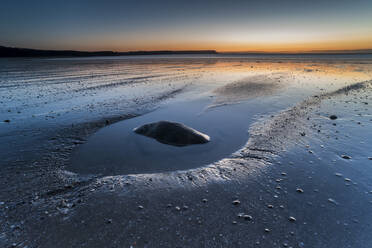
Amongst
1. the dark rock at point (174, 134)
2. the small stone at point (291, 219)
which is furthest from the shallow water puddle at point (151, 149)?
the small stone at point (291, 219)

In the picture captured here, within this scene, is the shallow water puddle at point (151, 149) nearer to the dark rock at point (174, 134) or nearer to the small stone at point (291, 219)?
the dark rock at point (174, 134)

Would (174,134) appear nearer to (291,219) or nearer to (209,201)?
(209,201)

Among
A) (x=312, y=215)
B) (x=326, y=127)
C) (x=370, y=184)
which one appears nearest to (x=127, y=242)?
(x=312, y=215)

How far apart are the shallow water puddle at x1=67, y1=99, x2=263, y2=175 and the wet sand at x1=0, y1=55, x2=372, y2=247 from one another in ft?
1.10

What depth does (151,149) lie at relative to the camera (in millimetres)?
6039

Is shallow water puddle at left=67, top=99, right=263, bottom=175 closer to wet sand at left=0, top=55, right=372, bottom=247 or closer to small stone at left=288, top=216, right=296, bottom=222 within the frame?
wet sand at left=0, top=55, right=372, bottom=247

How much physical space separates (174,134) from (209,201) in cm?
322

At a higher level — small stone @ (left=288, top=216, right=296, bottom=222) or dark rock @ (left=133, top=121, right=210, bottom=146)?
dark rock @ (left=133, top=121, right=210, bottom=146)

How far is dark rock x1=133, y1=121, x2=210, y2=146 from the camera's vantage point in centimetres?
640

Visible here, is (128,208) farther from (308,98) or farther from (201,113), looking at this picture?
(308,98)

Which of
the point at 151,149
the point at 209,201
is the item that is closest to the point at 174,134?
the point at 151,149

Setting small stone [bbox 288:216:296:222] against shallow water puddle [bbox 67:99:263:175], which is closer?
small stone [bbox 288:216:296:222]

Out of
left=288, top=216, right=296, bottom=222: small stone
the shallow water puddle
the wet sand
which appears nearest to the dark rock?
the shallow water puddle

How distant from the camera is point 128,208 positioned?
361cm
